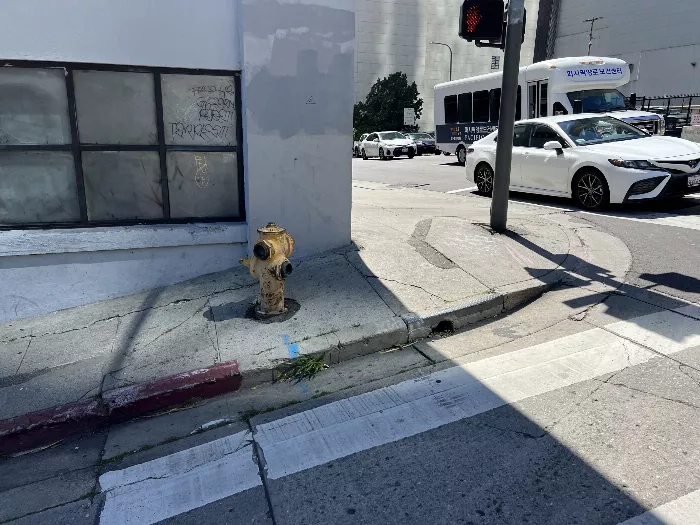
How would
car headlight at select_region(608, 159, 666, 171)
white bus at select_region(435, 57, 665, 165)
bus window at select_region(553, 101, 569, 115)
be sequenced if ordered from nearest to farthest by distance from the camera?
car headlight at select_region(608, 159, 666, 171) < white bus at select_region(435, 57, 665, 165) < bus window at select_region(553, 101, 569, 115)

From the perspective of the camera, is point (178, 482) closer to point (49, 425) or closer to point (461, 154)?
point (49, 425)

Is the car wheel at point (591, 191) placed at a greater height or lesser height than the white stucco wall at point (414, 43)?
lesser

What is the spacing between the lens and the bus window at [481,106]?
18.5 metres

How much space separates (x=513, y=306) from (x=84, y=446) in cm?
402

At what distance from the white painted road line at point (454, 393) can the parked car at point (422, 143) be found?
26.6 m

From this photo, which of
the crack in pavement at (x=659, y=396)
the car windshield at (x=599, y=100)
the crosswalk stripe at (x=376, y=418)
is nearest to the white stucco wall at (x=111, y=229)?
the crosswalk stripe at (x=376, y=418)

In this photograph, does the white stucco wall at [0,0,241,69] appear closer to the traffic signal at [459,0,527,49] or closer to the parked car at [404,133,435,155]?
the traffic signal at [459,0,527,49]

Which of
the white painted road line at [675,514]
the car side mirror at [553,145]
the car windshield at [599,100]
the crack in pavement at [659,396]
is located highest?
the car windshield at [599,100]

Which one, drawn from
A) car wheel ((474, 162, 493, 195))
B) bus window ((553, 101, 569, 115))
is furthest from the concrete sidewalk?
bus window ((553, 101, 569, 115))

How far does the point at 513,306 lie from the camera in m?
5.34

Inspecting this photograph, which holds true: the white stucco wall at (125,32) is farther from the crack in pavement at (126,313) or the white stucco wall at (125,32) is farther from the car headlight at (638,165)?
the car headlight at (638,165)

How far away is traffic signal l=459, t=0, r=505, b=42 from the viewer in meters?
6.64

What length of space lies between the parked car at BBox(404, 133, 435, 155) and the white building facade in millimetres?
24902

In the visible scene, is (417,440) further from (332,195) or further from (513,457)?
(332,195)
